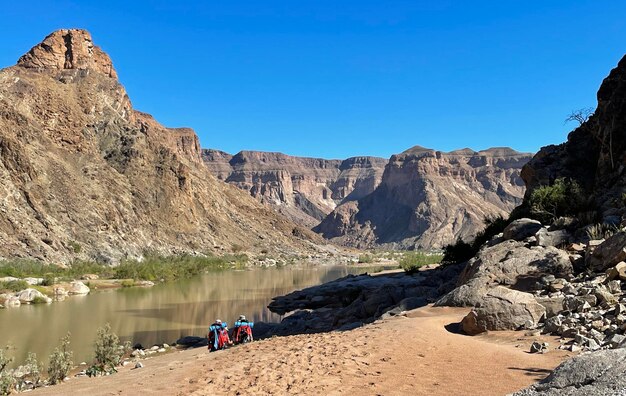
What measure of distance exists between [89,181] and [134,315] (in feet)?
151

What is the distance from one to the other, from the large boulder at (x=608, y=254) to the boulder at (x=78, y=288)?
37.7 m

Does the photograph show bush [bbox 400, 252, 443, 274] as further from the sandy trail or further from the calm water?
the sandy trail

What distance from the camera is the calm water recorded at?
2336 centimetres

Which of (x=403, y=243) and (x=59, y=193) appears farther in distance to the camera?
(x=403, y=243)

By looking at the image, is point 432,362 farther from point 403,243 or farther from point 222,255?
point 403,243

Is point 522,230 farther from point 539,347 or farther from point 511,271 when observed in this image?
point 539,347

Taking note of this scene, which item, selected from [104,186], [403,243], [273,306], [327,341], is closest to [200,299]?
[273,306]

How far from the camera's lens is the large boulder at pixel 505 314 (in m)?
10.9

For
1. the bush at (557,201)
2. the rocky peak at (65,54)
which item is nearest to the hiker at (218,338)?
the bush at (557,201)

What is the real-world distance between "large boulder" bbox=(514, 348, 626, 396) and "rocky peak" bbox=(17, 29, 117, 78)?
101095 millimetres

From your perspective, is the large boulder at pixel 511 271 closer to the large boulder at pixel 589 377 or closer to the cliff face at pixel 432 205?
the large boulder at pixel 589 377

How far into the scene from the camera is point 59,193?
2500 inches

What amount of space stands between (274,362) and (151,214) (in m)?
72.6

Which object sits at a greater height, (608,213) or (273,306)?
(608,213)
